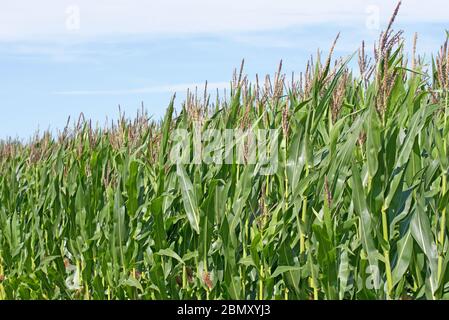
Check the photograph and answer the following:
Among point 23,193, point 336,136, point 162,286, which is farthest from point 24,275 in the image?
point 336,136

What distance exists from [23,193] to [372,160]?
16.7 feet

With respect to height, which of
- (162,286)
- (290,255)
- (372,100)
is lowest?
(162,286)

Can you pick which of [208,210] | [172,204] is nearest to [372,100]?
[208,210]

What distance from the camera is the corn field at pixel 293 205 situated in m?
3.60

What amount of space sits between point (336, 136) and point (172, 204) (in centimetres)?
151

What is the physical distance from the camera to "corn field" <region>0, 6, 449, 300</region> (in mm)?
3600

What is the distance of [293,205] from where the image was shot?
12.7 feet

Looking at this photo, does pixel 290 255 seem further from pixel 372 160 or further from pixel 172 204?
pixel 172 204

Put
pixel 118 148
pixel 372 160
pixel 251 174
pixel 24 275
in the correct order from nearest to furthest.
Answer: pixel 372 160
pixel 251 174
pixel 118 148
pixel 24 275

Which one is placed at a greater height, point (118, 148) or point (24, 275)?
point (118, 148)

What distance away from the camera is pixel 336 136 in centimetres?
376

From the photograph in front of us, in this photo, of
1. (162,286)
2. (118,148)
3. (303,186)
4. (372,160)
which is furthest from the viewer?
(118,148)

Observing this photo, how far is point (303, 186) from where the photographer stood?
3.78 m
